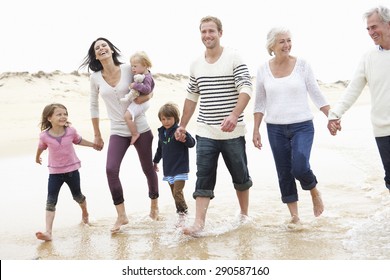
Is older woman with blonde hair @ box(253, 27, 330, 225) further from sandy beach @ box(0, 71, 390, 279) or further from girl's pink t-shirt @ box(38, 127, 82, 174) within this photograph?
girl's pink t-shirt @ box(38, 127, 82, 174)

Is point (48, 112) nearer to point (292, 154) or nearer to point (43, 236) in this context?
point (43, 236)

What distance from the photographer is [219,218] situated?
6172 millimetres

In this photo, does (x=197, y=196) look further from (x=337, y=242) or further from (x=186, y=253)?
(x=337, y=242)

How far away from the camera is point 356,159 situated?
9695 mm

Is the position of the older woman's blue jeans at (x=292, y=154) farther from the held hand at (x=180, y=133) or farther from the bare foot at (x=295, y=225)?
the held hand at (x=180, y=133)

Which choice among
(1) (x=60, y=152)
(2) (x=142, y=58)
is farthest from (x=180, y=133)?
(1) (x=60, y=152)

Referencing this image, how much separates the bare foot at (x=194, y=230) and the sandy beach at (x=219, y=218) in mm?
69

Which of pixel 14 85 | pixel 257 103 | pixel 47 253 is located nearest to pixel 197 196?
pixel 257 103

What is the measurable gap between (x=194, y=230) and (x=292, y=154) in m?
1.23

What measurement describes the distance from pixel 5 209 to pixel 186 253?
3115 mm

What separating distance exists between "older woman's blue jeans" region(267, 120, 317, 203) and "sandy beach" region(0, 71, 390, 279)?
1.48ft

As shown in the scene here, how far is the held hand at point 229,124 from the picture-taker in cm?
496

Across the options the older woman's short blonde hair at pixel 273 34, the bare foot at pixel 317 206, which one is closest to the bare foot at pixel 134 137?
the older woman's short blonde hair at pixel 273 34

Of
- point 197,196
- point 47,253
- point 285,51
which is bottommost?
point 47,253
